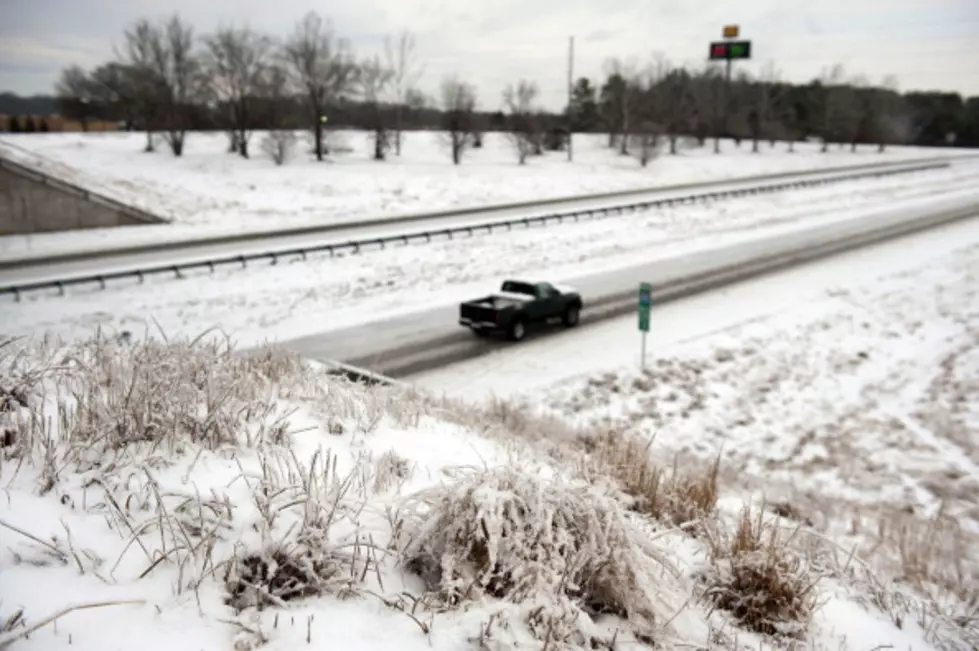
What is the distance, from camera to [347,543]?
4.15 m

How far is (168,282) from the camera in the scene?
21781mm

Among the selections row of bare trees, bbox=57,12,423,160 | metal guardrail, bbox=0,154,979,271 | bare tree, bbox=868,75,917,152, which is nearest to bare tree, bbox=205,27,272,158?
row of bare trees, bbox=57,12,423,160

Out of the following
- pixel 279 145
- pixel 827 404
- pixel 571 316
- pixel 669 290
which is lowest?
pixel 827 404

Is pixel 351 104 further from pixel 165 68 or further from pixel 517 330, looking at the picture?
pixel 517 330

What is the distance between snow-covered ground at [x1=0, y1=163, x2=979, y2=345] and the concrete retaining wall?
43.6ft

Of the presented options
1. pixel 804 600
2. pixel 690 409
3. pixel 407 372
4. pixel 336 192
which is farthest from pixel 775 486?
pixel 336 192

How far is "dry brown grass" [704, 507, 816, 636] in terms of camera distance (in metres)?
4.36

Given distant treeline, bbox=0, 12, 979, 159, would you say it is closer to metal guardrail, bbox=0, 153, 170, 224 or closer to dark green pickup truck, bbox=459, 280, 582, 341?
metal guardrail, bbox=0, 153, 170, 224

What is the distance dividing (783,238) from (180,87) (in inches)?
1857

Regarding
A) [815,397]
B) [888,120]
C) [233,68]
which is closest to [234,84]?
[233,68]

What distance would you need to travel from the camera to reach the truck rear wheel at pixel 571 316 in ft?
60.8

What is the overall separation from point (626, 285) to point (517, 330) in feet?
23.4

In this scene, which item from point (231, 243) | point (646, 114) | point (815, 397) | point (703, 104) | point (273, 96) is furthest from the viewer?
point (703, 104)

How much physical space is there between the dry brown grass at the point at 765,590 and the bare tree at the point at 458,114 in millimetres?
56856
